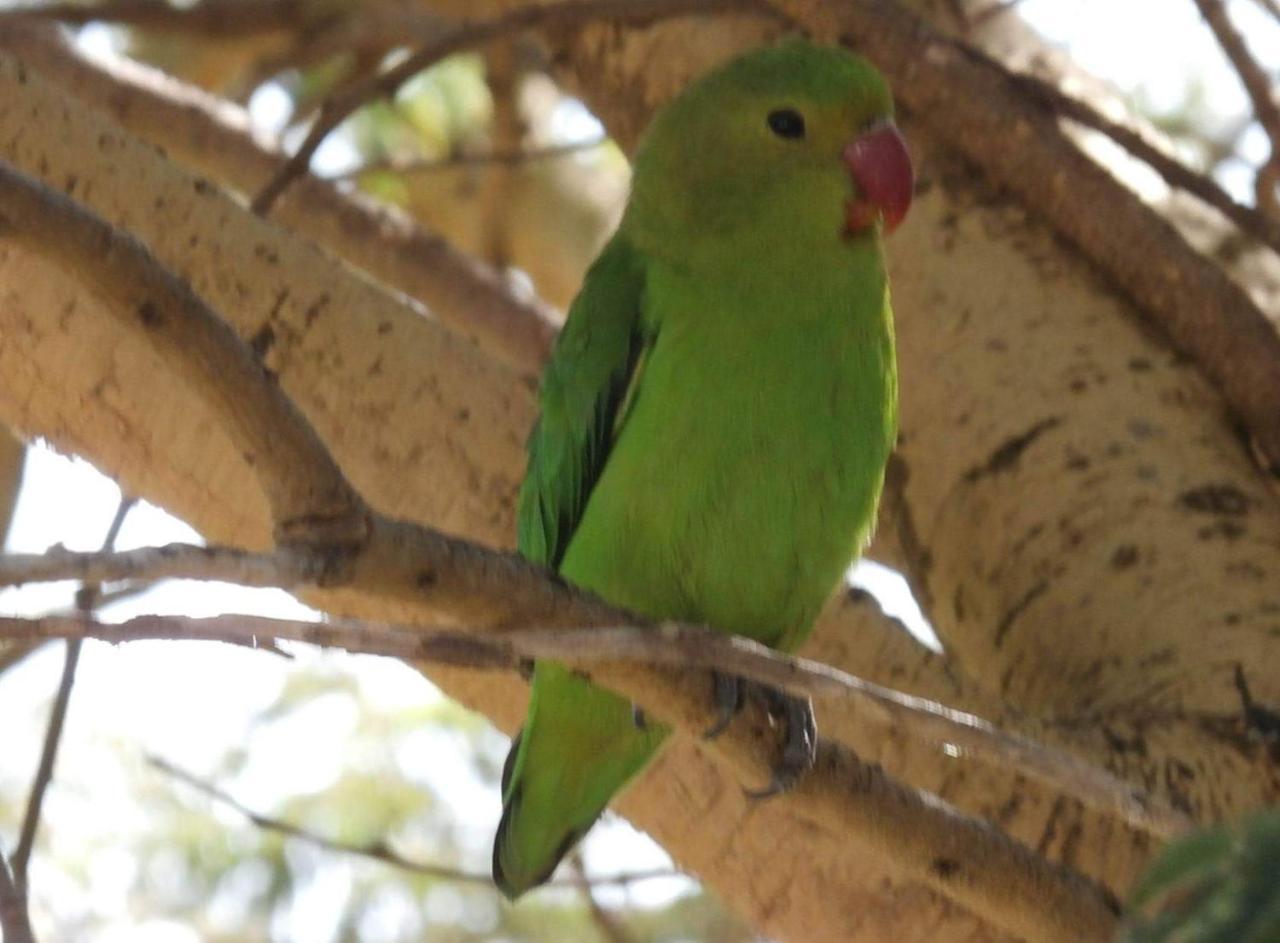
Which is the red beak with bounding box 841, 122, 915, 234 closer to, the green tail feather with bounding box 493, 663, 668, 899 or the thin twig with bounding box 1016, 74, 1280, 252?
the thin twig with bounding box 1016, 74, 1280, 252

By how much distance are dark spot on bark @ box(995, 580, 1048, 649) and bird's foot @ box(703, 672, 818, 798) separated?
49 cm

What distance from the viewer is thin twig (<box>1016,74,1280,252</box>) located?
252 cm

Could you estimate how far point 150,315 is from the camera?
117 centimetres

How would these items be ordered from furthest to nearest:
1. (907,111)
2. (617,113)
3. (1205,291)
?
(617,113)
(907,111)
(1205,291)

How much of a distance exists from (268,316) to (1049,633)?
1154mm

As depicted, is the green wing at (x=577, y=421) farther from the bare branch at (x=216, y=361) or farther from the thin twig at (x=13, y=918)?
the bare branch at (x=216, y=361)

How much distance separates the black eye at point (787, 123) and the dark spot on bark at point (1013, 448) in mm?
560

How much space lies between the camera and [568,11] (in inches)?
109

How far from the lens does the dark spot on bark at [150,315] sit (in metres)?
1.17

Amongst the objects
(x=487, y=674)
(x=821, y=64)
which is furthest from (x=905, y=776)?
(x=821, y=64)

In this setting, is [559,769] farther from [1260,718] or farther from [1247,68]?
[1247,68]

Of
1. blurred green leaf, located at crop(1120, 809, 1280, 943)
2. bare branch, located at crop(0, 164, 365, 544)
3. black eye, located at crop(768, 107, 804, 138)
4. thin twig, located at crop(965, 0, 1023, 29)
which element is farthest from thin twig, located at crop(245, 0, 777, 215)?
blurred green leaf, located at crop(1120, 809, 1280, 943)

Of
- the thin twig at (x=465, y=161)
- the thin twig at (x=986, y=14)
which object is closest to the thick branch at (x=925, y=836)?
the thin twig at (x=986, y=14)

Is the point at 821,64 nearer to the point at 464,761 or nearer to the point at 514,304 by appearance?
the point at 514,304
